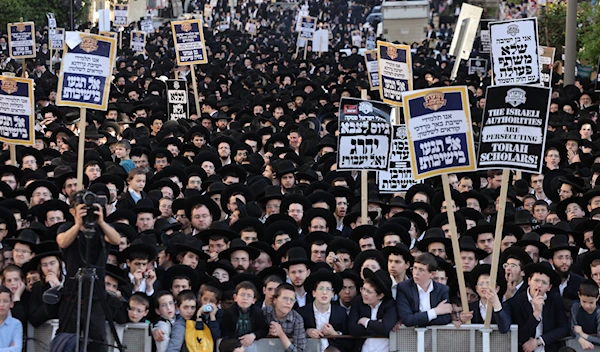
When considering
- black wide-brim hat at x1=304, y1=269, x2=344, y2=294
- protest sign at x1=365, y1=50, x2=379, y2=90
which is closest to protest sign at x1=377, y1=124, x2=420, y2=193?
black wide-brim hat at x1=304, y1=269, x2=344, y2=294

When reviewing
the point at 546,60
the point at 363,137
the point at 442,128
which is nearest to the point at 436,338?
the point at 442,128

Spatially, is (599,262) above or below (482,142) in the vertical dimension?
below

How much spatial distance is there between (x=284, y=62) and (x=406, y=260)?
29.4 meters

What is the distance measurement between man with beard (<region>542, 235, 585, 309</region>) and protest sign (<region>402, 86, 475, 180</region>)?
4.49ft

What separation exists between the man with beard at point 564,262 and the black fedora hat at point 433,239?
936mm

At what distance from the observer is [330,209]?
15.8 metres

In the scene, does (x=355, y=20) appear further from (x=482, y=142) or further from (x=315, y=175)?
(x=482, y=142)

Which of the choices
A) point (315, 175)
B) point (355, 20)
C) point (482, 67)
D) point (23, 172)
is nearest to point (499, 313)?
point (315, 175)

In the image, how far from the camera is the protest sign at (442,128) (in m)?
12.4

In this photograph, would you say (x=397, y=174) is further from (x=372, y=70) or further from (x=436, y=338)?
(x=372, y=70)

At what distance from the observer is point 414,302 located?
11.4 m

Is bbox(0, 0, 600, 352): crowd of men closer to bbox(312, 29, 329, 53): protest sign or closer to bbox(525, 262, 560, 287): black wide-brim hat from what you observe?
bbox(525, 262, 560, 287): black wide-brim hat

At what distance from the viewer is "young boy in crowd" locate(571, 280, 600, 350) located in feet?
37.6

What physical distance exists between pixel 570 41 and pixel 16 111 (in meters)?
14.6
